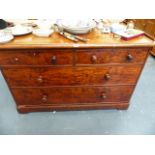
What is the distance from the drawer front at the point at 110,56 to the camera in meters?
1.17

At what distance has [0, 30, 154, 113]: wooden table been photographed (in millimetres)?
A: 1138

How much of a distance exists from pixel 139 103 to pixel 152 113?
0.56 ft

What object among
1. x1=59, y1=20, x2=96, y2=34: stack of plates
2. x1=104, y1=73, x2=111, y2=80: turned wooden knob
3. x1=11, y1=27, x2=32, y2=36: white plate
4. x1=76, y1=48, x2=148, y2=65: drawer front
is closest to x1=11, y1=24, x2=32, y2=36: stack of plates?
x1=11, y1=27, x2=32, y2=36: white plate

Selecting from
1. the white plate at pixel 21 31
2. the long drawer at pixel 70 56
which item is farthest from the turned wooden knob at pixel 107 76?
the white plate at pixel 21 31

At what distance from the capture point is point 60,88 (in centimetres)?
139

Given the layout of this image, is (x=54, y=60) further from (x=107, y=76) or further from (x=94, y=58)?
(x=107, y=76)

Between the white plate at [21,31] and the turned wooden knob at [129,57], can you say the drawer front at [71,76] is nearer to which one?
the turned wooden knob at [129,57]

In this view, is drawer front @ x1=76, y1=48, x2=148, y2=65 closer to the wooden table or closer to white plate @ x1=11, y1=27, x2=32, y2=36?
the wooden table

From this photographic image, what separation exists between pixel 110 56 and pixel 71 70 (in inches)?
13.0

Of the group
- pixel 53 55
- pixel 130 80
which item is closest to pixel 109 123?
pixel 130 80

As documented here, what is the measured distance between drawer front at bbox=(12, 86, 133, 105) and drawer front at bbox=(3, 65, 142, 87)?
70 millimetres

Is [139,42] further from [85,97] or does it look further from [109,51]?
[85,97]

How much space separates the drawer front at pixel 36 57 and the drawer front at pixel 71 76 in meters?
0.07

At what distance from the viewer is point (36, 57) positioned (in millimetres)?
1166
